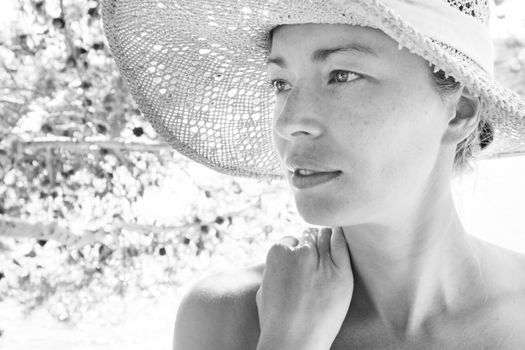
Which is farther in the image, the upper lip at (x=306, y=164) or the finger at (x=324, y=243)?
the finger at (x=324, y=243)

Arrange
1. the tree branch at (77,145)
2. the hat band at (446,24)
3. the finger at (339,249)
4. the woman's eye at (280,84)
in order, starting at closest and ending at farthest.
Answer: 1. the hat band at (446,24)
2. the woman's eye at (280,84)
3. the finger at (339,249)
4. the tree branch at (77,145)

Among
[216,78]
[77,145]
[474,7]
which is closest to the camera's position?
[474,7]

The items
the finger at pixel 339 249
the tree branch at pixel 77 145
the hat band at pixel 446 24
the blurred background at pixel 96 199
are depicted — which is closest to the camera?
the hat band at pixel 446 24

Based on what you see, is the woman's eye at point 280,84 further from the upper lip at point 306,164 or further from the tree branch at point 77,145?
the tree branch at point 77,145

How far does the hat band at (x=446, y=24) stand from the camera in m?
1.35

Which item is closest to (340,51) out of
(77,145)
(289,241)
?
(289,241)

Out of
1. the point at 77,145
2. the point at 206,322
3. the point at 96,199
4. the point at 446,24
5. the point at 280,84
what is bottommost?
the point at 96,199

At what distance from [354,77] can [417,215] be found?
0.40 metres

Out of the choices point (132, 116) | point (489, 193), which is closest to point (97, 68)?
point (132, 116)

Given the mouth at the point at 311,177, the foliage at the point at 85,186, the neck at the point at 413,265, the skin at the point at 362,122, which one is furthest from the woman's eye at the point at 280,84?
the foliage at the point at 85,186

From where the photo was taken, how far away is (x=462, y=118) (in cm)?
155

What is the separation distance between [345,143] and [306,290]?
1.25 ft

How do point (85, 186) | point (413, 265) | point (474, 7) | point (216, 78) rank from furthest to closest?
point (85, 186) < point (216, 78) < point (413, 265) < point (474, 7)

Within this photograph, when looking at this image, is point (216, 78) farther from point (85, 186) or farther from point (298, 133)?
point (85, 186)
